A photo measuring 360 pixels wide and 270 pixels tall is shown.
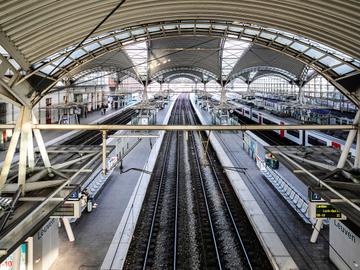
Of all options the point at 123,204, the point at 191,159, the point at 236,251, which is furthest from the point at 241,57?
the point at 236,251

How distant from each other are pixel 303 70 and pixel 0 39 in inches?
1737

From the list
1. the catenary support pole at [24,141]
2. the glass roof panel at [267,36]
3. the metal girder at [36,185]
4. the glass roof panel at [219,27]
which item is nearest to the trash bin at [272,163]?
the glass roof panel at [267,36]

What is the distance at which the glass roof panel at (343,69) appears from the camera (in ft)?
40.8

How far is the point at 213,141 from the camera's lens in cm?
3509

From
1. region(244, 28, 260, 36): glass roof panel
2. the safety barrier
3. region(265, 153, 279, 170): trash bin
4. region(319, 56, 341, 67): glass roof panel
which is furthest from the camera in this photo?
region(265, 153, 279, 170): trash bin

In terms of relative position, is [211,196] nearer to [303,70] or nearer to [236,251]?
[236,251]

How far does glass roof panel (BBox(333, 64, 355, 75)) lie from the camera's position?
12.4 metres

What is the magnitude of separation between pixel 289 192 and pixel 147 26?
10.7m

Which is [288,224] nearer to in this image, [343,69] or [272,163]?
[343,69]

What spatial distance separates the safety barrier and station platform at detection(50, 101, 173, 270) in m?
7.45

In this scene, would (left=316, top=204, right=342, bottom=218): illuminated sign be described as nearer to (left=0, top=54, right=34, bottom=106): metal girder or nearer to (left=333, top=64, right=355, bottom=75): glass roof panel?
(left=333, top=64, right=355, bottom=75): glass roof panel

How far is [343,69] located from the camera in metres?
12.8

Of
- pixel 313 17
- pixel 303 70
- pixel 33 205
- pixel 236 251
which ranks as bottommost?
pixel 236 251

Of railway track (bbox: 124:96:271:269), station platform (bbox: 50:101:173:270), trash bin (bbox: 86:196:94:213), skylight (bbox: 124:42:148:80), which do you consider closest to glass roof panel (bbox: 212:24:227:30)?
railway track (bbox: 124:96:271:269)
